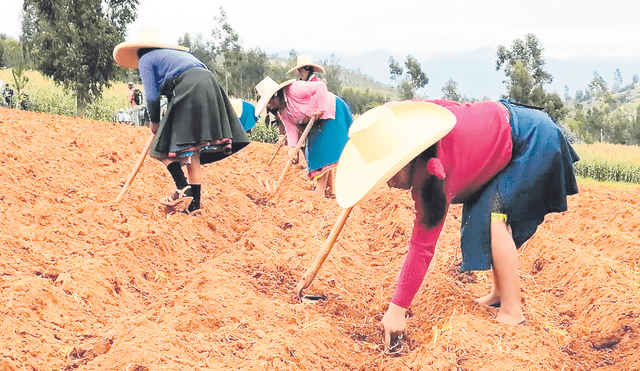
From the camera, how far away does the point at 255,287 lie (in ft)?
12.5

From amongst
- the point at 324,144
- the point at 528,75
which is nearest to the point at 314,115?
the point at 324,144

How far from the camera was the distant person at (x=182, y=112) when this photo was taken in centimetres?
507

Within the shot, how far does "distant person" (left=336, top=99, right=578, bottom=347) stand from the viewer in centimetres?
284

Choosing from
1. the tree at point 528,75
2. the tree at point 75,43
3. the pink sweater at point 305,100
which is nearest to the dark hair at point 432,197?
the pink sweater at point 305,100

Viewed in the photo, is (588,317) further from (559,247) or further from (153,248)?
(153,248)

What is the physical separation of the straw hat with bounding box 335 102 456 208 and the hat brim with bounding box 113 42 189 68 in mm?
2958

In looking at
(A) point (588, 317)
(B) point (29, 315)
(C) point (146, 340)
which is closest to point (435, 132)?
(C) point (146, 340)

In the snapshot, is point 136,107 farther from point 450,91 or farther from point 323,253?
point 450,91

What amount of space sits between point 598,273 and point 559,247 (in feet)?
2.53

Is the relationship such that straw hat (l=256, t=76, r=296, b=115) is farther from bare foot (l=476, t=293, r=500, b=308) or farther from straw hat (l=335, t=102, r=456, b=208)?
straw hat (l=335, t=102, r=456, b=208)

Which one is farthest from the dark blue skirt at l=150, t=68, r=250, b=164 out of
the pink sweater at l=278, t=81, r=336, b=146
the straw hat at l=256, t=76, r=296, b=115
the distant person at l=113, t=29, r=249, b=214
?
the pink sweater at l=278, t=81, r=336, b=146

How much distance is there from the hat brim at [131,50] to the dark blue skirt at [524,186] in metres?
3.13

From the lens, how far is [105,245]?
4582mm

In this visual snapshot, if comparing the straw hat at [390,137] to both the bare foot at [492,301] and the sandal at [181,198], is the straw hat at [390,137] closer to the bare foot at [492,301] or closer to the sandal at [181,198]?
the bare foot at [492,301]
